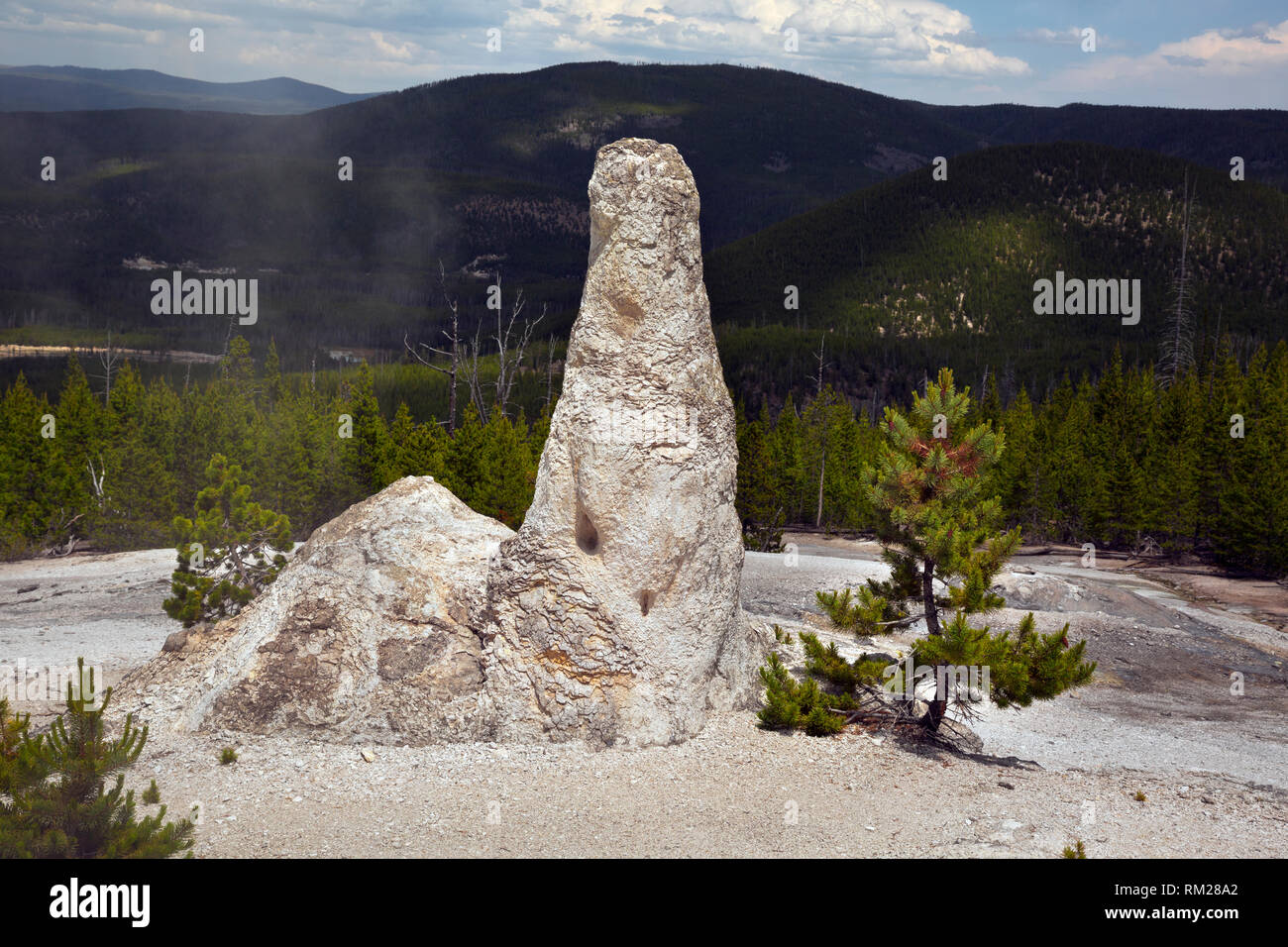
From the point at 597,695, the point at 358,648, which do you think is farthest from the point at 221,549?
the point at 597,695

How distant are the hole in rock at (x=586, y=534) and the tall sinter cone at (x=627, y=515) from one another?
2 cm

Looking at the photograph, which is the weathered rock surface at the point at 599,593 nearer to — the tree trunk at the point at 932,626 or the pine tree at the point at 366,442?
the tree trunk at the point at 932,626

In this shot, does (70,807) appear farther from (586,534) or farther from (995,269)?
(995,269)

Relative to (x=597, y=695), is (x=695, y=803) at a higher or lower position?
lower

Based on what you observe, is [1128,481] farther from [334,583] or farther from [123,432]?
[123,432]

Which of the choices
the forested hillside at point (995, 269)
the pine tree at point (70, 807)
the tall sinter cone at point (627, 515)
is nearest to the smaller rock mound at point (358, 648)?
the tall sinter cone at point (627, 515)

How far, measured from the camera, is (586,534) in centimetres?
1216

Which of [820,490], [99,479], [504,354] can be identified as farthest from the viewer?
[504,354]

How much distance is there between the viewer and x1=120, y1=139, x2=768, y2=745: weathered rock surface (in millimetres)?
11703

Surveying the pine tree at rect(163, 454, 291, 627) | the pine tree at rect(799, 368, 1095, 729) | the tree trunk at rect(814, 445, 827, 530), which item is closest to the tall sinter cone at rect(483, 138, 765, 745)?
the pine tree at rect(799, 368, 1095, 729)

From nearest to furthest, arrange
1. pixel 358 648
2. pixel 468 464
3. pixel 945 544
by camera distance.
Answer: pixel 945 544 → pixel 358 648 → pixel 468 464

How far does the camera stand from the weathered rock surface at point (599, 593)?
11.7 meters

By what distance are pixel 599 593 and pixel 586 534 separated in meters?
0.85
